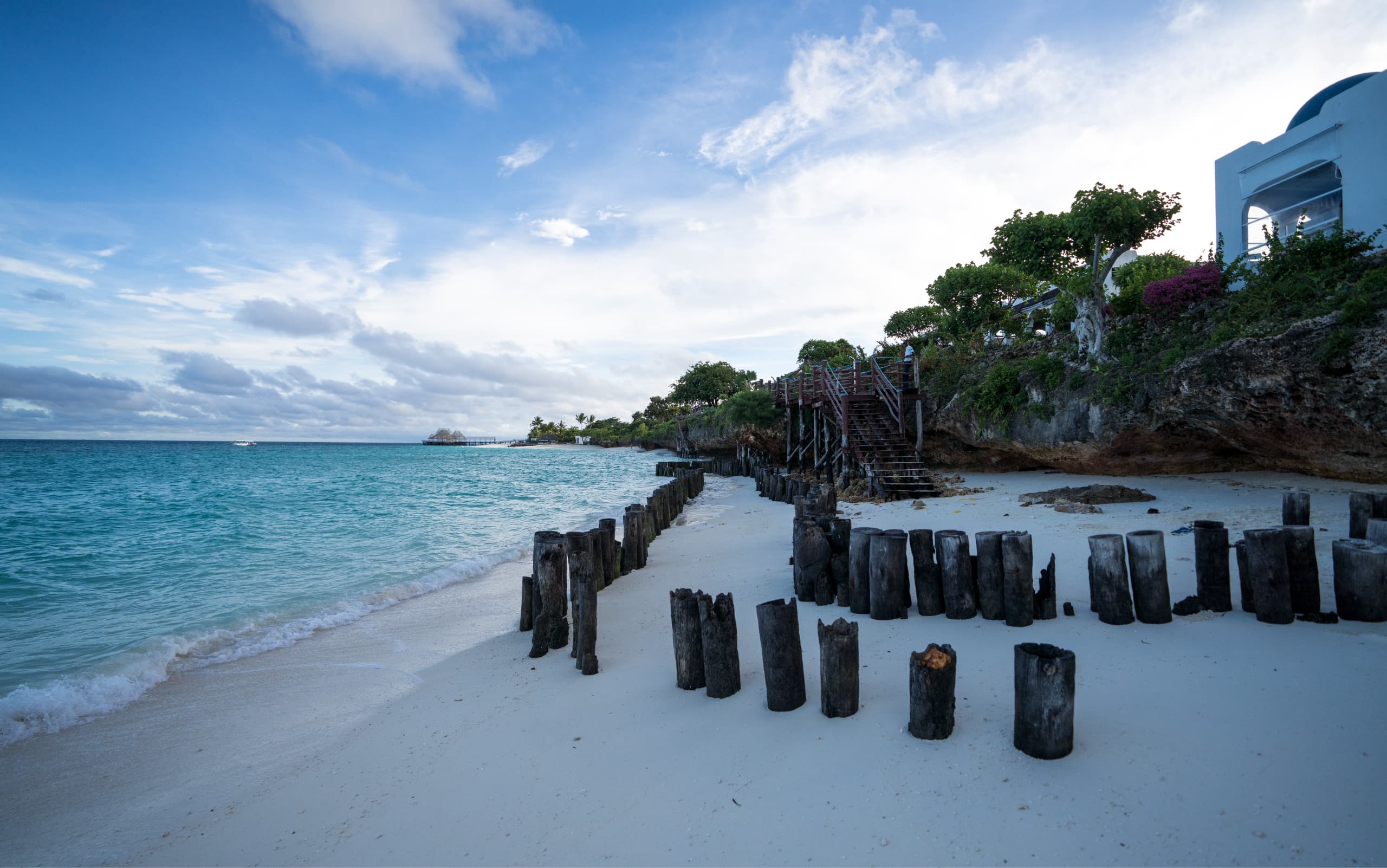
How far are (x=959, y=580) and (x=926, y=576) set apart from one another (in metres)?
0.34

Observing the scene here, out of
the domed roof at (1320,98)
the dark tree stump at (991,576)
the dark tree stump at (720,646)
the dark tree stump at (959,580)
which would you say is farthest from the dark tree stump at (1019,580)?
the domed roof at (1320,98)

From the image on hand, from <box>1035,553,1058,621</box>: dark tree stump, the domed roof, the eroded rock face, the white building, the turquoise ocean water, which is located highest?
the domed roof

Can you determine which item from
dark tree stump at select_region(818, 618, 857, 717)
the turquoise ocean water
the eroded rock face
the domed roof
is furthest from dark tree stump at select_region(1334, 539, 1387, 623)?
the domed roof

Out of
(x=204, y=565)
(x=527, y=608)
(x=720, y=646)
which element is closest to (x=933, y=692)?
(x=720, y=646)

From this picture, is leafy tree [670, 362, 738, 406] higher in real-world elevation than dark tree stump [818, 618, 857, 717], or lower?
higher

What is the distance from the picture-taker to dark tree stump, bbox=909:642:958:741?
3.89 m

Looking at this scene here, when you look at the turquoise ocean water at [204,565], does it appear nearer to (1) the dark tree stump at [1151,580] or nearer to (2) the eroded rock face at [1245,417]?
(1) the dark tree stump at [1151,580]

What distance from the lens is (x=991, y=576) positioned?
612 cm

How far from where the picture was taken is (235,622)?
29.5 feet

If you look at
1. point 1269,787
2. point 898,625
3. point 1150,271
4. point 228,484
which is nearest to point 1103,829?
point 1269,787

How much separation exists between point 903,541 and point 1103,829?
348 cm

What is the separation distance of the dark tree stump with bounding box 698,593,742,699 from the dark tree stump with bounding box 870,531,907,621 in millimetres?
2210

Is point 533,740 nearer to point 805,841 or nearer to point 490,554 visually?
point 805,841

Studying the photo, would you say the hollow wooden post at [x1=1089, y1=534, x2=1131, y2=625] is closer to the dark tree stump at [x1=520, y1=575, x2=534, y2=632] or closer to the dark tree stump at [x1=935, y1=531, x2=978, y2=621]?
the dark tree stump at [x1=935, y1=531, x2=978, y2=621]
